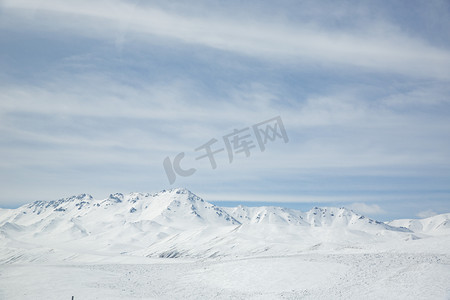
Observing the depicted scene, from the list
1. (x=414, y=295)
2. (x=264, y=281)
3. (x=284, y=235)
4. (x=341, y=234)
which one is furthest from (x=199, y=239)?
(x=414, y=295)

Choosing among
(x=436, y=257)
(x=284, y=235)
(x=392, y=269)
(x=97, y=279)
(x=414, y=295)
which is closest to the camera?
(x=414, y=295)

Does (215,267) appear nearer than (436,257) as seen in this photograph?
No

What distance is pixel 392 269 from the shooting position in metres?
40.7

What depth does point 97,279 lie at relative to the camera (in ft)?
168

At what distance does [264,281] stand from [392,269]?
15533mm

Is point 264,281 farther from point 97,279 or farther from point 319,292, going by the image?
point 97,279

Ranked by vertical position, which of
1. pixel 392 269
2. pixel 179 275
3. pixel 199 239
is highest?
pixel 392 269

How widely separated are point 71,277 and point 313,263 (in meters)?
35.7

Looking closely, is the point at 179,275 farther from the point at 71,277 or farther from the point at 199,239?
the point at 199,239

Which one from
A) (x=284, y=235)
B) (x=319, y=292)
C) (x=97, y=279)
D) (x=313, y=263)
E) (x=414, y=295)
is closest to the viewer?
(x=414, y=295)

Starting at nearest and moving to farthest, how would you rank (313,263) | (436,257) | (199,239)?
(436,257) → (313,263) → (199,239)

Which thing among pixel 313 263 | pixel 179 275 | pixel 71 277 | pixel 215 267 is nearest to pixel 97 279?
pixel 71 277

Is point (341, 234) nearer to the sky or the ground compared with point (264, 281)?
nearer to the ground

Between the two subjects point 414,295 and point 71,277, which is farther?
point 71,277
